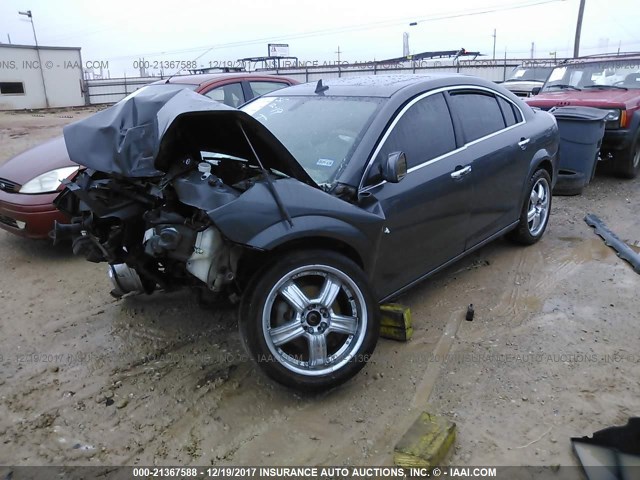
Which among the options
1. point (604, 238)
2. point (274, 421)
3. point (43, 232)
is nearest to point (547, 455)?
point (274, 421)

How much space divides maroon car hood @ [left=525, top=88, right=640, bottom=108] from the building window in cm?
2126

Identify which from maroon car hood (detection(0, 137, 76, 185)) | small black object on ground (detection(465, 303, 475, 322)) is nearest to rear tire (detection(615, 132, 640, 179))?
small black object on ground (detection(465, 303, 475, 322))

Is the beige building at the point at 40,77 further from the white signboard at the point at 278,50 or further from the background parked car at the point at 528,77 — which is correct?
the background parked car at the point at 528,77

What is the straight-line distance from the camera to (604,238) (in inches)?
220

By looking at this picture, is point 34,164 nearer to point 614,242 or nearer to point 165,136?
point 165,136

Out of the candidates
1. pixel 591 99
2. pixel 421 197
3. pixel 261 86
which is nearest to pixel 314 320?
pixel 421 197

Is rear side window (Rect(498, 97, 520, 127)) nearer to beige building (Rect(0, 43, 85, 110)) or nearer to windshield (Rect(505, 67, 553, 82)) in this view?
windshield (Rect(505, 67, 553, 82))

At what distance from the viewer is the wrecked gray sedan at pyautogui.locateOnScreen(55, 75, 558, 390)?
2.85m

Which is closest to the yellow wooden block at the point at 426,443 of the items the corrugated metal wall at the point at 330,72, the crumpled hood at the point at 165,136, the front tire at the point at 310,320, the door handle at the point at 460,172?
the front tire at the point at 310,320

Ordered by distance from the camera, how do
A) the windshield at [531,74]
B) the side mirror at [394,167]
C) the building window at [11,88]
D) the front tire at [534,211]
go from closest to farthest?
the side mirror at [394,167] < the front tire at [534,211] < the windshield at [531,74] < the building window at [11,88]

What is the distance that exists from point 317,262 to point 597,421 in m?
1.74

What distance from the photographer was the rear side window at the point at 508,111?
189 inches

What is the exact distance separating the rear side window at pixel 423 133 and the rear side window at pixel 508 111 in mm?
1001

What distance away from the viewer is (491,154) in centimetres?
432
